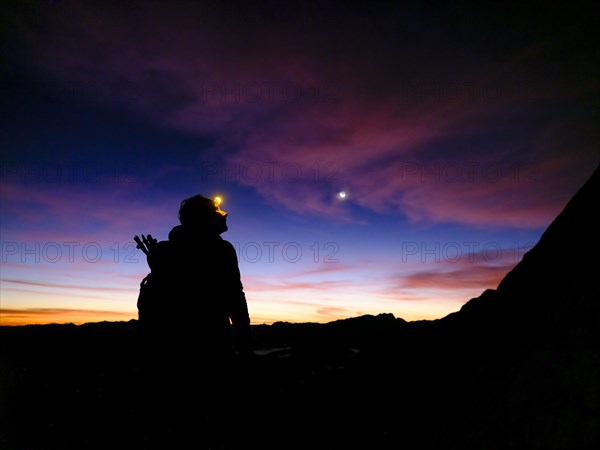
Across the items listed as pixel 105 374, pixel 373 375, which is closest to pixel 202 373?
pixel 373 375

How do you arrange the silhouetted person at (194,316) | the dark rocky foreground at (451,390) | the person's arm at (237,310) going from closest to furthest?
the dark rocky foreground at (451,390), the silhouetted person at (194,316), the person's arm at (237,310)

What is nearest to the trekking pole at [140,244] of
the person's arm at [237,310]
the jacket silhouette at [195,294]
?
the jacket silhouette at [195,294]

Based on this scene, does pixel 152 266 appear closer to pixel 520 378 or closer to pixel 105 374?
pixel 520 378

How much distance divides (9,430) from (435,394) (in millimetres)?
11253

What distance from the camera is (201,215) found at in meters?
4.77

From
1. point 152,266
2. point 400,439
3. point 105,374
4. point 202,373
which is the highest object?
point 152,266

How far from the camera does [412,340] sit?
5.40 metres

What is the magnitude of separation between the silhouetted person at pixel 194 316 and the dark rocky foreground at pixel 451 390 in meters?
0.04

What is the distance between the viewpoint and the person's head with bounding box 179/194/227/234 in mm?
4754

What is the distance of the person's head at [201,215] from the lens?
475 cm

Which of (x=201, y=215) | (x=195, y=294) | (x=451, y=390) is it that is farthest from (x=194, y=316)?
(x=451, y=390)

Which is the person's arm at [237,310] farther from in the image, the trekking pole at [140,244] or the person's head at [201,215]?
the trekking pole at [140,244]

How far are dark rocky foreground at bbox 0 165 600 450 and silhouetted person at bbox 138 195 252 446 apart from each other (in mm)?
42

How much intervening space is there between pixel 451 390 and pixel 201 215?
387 centimetres
